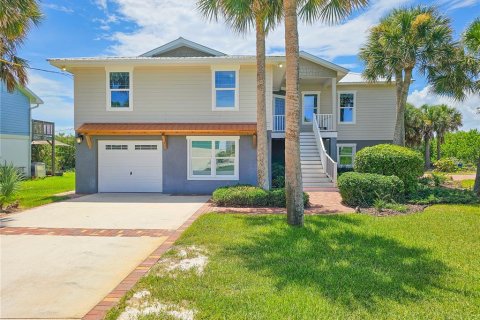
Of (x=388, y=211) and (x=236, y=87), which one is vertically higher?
(x=236, y=87)

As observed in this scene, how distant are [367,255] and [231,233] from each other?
9.33 ft

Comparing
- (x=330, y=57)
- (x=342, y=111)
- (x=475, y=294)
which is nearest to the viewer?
(x=475, y=294)

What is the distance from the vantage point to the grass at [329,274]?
12.4 ft

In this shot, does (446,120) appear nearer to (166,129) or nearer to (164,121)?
(164,121)

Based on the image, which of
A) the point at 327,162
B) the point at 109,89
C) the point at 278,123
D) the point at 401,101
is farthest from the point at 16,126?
the point at 401,101

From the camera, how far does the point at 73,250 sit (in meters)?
6.22

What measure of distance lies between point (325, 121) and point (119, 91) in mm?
11730

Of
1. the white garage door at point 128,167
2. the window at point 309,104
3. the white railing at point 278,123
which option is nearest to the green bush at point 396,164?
the white railing at point 278,123

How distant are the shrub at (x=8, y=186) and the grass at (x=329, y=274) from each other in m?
6.80

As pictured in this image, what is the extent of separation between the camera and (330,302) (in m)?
3.91

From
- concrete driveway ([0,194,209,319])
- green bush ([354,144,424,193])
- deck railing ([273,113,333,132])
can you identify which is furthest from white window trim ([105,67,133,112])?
green bush ([354,144,424,193])

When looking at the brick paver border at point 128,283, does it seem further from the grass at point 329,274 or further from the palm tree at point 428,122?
the palm tree at point 428,122

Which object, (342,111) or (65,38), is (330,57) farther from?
(65,38)

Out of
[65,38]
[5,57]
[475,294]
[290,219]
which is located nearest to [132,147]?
[5,57]
